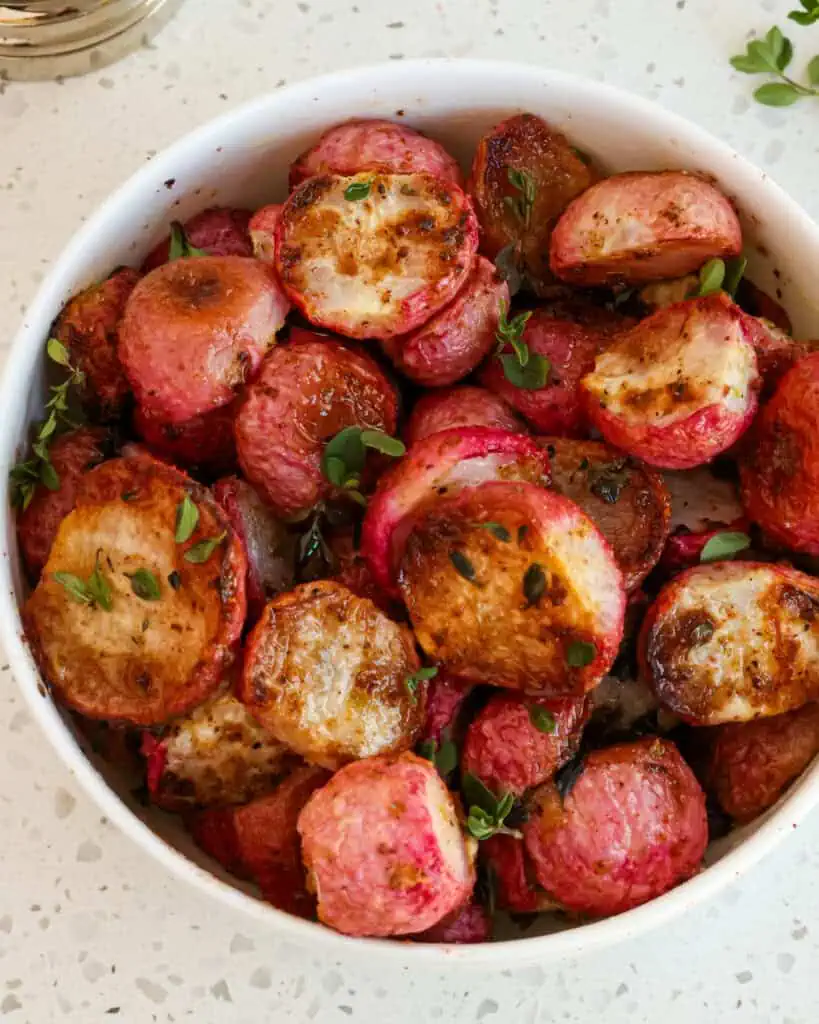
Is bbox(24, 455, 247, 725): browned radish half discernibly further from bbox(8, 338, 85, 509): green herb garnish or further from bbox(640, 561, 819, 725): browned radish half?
bbox(640, 561, 819, 725): browned radish half

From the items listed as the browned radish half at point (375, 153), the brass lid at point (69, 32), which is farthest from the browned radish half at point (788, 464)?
the brass lid at point (69, 32)

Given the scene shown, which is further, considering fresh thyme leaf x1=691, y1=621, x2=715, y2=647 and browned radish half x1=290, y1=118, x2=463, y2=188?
browned radish half x1=290, y1=118, x2=463, y2=188

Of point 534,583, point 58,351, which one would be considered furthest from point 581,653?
point 58,351

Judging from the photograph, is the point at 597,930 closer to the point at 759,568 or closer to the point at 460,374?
the point at 759,568

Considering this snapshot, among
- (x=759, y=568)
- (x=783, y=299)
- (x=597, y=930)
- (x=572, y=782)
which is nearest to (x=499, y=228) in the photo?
(x=783, y=299)

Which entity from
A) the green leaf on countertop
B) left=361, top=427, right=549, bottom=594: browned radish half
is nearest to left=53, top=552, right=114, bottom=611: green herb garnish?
left=361, top=427, right=549, bottom=594: browned radish half

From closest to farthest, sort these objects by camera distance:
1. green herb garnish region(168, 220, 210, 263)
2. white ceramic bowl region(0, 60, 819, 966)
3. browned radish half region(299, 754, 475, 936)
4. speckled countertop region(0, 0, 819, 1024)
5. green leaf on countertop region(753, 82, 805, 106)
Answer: browned radish half region(299, 754, 475, 936) → white ceramic bowl region(0, 60, 819, 966) → green herb garnish region(168, 220, 210, 263) → speckled countertop region(0, 0, 819, 1024) → green leaf on countertop region(753, 82, 805, 106)

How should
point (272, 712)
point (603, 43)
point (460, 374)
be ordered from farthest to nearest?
point (603, 43) → point (460, 374) → point (272, 712)
